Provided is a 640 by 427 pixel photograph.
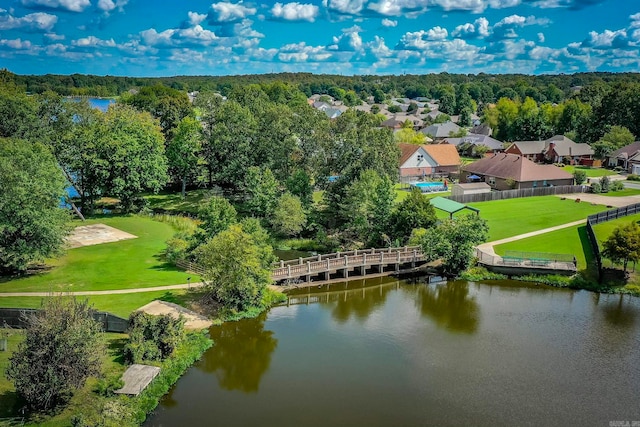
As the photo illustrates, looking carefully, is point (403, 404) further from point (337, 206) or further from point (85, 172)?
point (85, 172)

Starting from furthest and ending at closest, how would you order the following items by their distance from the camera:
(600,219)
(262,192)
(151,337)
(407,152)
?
(407,152) → (262,192) → (600,219) → (151,337)

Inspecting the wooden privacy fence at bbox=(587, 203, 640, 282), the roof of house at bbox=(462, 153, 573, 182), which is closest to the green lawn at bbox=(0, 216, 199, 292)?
the wooden privacy fence at bbox=(587, 203, 640, 282)

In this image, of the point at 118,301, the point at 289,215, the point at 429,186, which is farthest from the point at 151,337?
the point at 429,186

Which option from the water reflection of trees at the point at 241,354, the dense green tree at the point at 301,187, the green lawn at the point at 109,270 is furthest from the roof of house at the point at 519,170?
the water reflection of trees at the point at 241,354

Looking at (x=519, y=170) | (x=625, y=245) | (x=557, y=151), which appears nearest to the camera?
(x=625, y=245)

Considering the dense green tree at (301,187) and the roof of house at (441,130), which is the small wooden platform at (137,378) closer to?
the dense green tree at (301,187)

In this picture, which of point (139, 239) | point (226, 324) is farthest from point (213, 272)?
point (139, 239)

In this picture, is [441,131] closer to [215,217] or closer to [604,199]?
[604,199]

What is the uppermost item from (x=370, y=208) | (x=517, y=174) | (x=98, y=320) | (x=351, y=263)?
(x=517, y=174)
